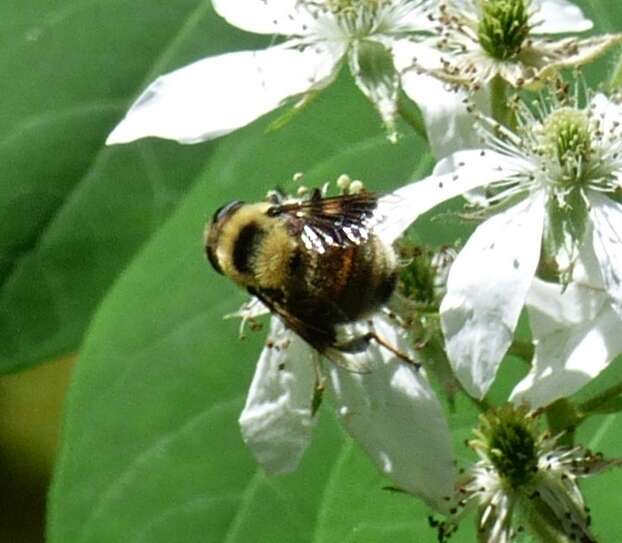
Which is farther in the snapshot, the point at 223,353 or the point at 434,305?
the point at 223,353

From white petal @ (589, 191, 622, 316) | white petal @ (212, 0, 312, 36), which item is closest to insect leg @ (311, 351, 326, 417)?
white petal @ (589, 191, 622, 316)

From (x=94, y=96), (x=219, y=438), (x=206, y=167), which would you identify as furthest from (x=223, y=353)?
(x=94, y=96)

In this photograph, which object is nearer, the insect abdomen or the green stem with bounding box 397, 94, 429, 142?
the insect abdomen

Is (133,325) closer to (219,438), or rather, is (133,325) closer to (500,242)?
(219,438)

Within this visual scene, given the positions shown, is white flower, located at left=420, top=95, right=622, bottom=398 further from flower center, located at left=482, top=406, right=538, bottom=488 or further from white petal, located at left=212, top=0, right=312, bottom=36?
white petal, located at left=212, top=0, right=312, bottom=36

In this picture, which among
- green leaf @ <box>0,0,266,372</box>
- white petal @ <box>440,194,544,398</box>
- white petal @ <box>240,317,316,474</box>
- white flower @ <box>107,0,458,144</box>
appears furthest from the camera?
green leaf @ <box>0,0,266,372</box>
